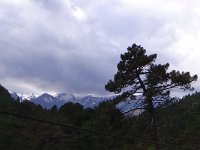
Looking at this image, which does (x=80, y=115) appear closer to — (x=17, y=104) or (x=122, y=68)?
(x=17, y=104)

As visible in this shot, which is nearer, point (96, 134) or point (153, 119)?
point (153, 119)

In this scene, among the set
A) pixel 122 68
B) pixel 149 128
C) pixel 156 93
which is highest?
pixel 122 68

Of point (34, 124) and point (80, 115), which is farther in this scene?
point (80, 115)

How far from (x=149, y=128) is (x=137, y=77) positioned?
273 centimetres

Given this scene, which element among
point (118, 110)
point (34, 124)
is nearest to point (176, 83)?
point (118, 110)

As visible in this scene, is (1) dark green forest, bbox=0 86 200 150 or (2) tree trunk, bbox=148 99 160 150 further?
(1) dark green forest, bbox=0 86 200 150

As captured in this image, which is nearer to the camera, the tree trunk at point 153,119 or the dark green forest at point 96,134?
the tree trunk at point 153,119

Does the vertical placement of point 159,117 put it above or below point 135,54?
below

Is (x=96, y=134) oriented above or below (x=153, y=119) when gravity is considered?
below

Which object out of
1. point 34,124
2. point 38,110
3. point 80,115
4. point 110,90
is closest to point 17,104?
point 38,110

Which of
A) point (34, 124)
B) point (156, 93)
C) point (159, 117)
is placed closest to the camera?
point (156, 93)

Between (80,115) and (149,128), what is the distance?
2347 centimetres

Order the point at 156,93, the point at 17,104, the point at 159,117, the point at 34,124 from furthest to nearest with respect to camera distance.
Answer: the point at 17,104 < the point at 34,124 < the point at 159,117 < the point at 156,93

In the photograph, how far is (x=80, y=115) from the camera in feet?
149
